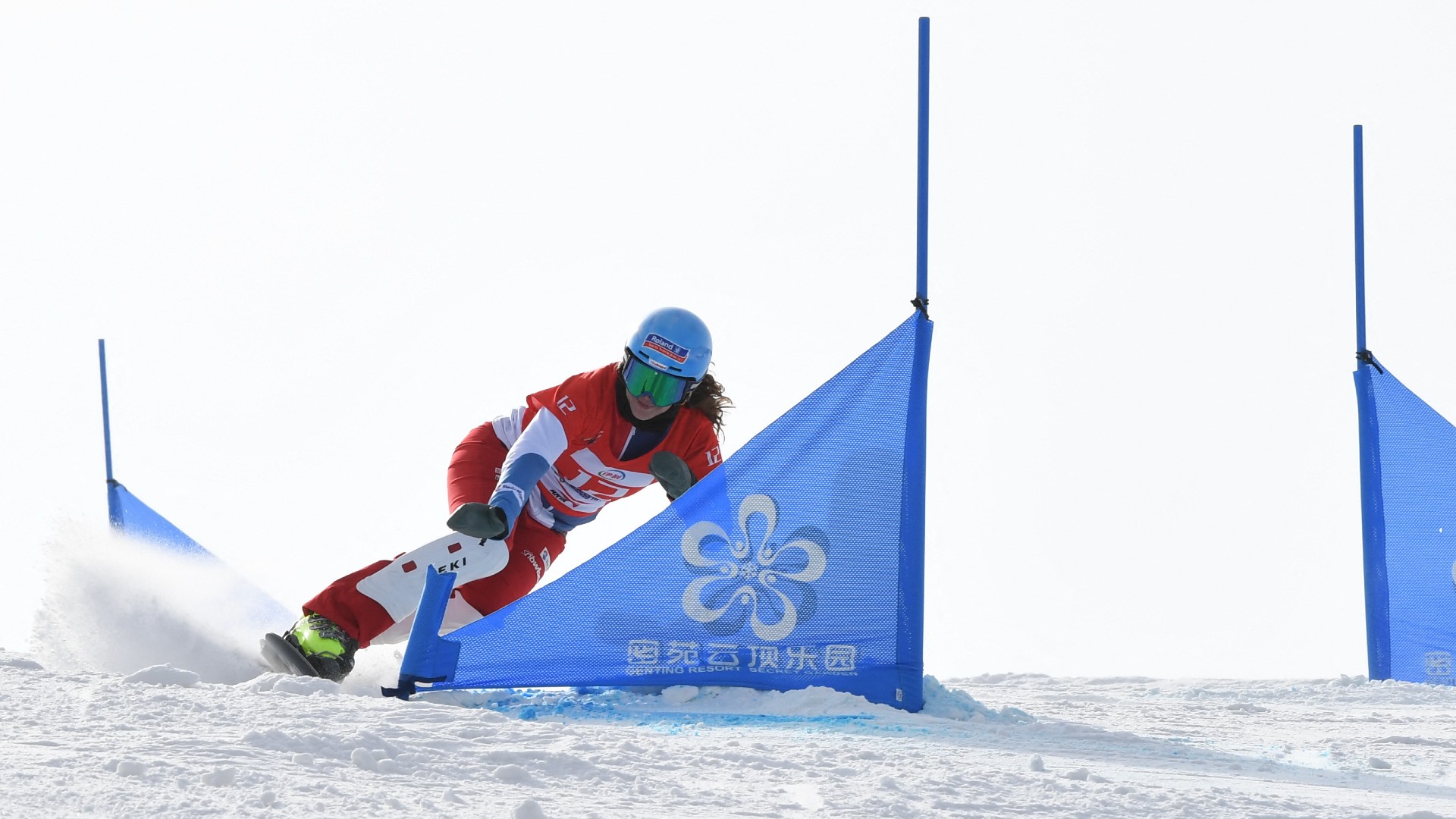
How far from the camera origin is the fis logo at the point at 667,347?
196 inches

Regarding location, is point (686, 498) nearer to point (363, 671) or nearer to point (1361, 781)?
point (363, 671)

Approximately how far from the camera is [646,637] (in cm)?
443

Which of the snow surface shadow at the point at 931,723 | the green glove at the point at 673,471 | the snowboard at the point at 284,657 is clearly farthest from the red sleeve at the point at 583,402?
the snowboard at the point at 284,657

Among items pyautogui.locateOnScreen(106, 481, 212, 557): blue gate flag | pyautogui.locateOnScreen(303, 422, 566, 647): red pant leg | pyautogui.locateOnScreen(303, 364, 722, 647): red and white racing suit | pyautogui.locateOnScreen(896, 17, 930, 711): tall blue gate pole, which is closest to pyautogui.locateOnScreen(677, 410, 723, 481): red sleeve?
pyautogui.locateOnScreen(303, 364, 722, 647): red and white racing suit

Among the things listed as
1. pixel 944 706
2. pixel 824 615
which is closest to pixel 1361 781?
pixel 944 706

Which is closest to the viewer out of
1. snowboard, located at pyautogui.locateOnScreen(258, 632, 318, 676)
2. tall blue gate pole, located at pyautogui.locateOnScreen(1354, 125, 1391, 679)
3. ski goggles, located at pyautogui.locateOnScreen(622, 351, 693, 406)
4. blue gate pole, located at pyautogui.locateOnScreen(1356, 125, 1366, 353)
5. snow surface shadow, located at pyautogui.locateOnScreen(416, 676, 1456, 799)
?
snow surface shadow, located at pyautogui.locateOnScreen(416, 676, 1456, 799)

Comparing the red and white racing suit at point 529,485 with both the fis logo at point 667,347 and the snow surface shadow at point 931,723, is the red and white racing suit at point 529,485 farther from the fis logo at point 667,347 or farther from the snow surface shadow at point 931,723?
the snow surface shadow at point 931,723

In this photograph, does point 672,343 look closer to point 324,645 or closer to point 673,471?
point 673,471

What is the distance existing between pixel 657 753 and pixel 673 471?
1982 mm

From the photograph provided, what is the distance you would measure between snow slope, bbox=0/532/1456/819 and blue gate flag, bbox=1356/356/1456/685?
3.81ft

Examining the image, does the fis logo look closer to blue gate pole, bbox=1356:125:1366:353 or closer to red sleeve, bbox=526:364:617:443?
red sleeve, bbox=526:364:617:443

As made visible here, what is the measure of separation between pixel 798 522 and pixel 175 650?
2.35 m

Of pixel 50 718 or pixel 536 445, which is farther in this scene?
pixel 536 445

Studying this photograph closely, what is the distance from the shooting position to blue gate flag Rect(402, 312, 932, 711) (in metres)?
4.35
